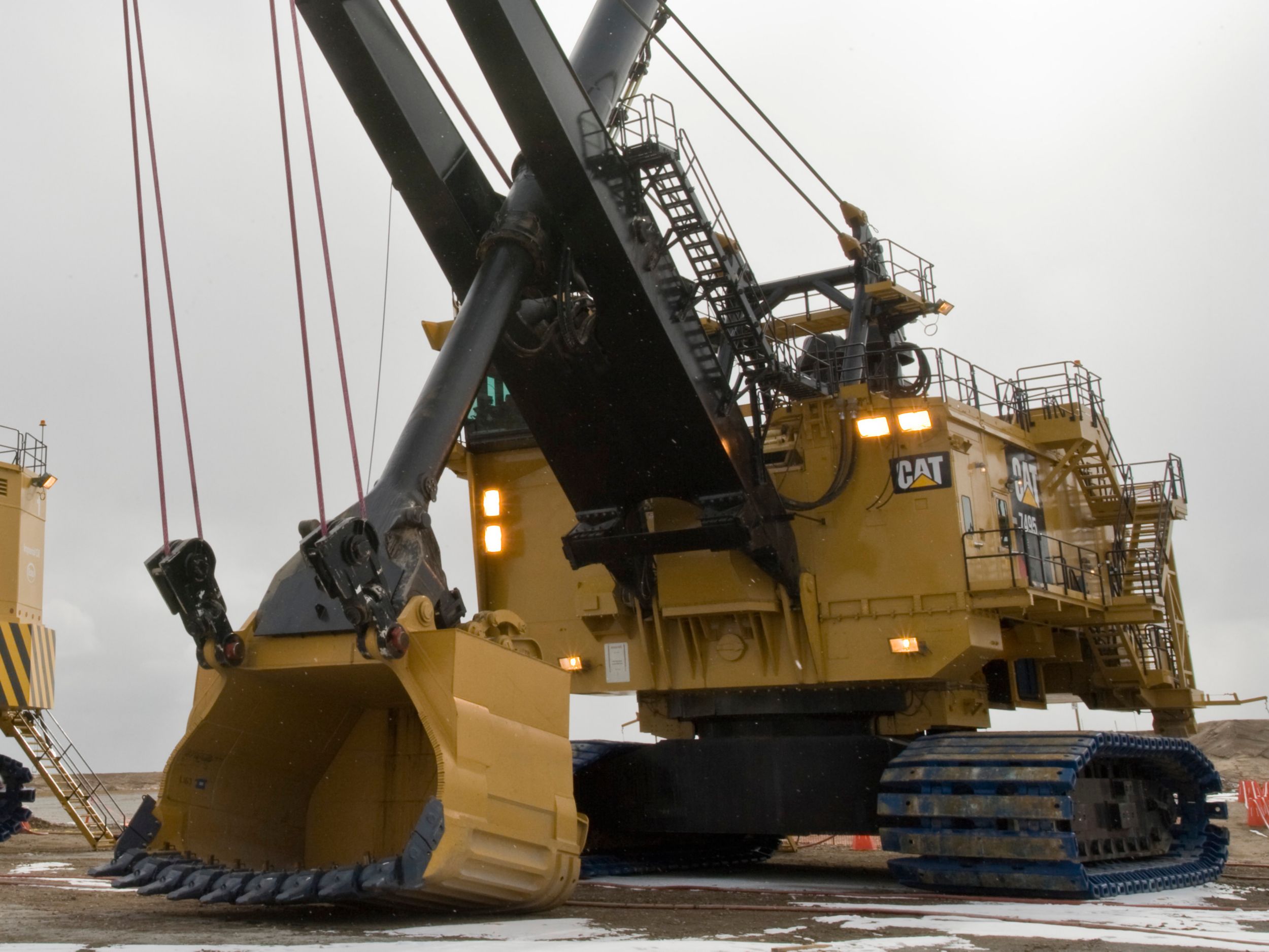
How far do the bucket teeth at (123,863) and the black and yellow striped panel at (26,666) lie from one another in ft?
35.2

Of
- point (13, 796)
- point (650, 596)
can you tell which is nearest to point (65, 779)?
point (13, 796)

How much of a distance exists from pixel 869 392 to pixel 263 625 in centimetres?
662

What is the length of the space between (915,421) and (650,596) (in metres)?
2.97

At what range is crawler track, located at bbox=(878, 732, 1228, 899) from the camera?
1011 centimetres

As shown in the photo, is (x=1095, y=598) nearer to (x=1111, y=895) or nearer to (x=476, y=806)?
(x=1111, y=895)

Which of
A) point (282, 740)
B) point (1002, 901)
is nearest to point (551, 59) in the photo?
point (282, 740)

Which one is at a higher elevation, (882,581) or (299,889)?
(882,581)

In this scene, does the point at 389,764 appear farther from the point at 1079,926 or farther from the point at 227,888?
the point at 1079,926

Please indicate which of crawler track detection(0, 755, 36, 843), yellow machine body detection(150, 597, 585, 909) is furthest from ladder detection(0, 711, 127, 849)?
yellow machine body detection(150, 597, 585, 909)

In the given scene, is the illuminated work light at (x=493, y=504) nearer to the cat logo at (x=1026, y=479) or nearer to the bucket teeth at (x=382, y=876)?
the cat logo at (x=1026, y=479)

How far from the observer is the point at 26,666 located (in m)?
17.6

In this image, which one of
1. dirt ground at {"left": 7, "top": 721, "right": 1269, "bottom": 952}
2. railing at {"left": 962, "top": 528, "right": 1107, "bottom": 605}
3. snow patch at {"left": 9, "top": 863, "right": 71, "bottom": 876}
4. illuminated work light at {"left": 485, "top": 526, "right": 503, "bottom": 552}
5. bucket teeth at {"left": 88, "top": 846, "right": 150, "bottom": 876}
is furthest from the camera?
illuminated work light at {"left": 485, "top": 526, "right": 503, "bottom": 552}

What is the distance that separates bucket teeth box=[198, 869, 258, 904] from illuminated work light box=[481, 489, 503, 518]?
696 centimetres

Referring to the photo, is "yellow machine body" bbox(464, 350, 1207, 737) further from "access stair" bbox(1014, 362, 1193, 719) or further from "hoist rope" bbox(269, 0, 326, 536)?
"hoist rope" bbox(269, 0, 326, 536)
